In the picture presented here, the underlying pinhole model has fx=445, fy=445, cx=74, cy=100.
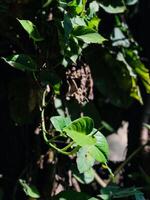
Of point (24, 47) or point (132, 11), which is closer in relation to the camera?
point (24, 47)

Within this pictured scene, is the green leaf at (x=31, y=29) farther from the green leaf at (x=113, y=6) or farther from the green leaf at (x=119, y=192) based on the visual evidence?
the green leaf at (x=119, y=192)

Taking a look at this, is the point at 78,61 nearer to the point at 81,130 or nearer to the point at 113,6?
the point at 113,6

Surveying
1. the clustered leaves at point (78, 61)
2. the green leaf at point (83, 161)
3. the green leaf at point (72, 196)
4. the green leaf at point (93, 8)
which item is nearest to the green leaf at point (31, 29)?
the clustered leaves at point (78, 61)

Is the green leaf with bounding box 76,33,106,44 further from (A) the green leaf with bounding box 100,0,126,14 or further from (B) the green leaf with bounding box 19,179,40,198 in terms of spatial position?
(B) the green leaf with bounding box 19,179,40,198

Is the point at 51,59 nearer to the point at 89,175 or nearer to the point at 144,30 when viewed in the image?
the point at 89,175

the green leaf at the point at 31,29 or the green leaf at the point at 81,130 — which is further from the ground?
the green leaf at the point at 31,29

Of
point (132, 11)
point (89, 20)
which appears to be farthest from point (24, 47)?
point (132, 11)

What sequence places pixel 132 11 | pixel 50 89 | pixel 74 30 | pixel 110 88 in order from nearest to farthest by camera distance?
pixel 74 30 < pixel 50 89 < pixel 110 88 < pixel 132 11

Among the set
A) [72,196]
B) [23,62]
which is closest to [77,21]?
[23,62]
